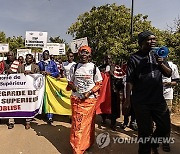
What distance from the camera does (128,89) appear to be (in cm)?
380

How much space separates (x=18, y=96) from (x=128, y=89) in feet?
12.0

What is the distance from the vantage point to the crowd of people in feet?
12.3

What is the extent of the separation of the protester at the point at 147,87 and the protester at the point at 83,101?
1.03 metres

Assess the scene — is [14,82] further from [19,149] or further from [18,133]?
[19,149]

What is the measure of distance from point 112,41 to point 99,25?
8.51 feet

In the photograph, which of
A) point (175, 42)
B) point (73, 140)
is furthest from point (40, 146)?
point (175, 42)

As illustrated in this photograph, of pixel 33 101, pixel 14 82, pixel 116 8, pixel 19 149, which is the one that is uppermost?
pixel 116 8

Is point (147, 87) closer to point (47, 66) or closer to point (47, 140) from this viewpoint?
point (47, 140)

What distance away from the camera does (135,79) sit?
384 cm

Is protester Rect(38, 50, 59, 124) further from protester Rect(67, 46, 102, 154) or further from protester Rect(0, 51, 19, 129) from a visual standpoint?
protester Rect(67, 46, 102, 154)

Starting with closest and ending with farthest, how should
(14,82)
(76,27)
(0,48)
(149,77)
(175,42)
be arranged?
1. (149,77)
2. (14,82)
3. (175,42)
4. (0,48)
5. (76,27)

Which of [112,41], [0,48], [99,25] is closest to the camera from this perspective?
[0,48]

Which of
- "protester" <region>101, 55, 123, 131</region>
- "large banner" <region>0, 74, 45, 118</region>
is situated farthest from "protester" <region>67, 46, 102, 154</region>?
"large banner" <region>0, 74, 45, 118</region>

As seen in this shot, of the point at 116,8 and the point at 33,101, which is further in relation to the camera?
the point at 116,8
